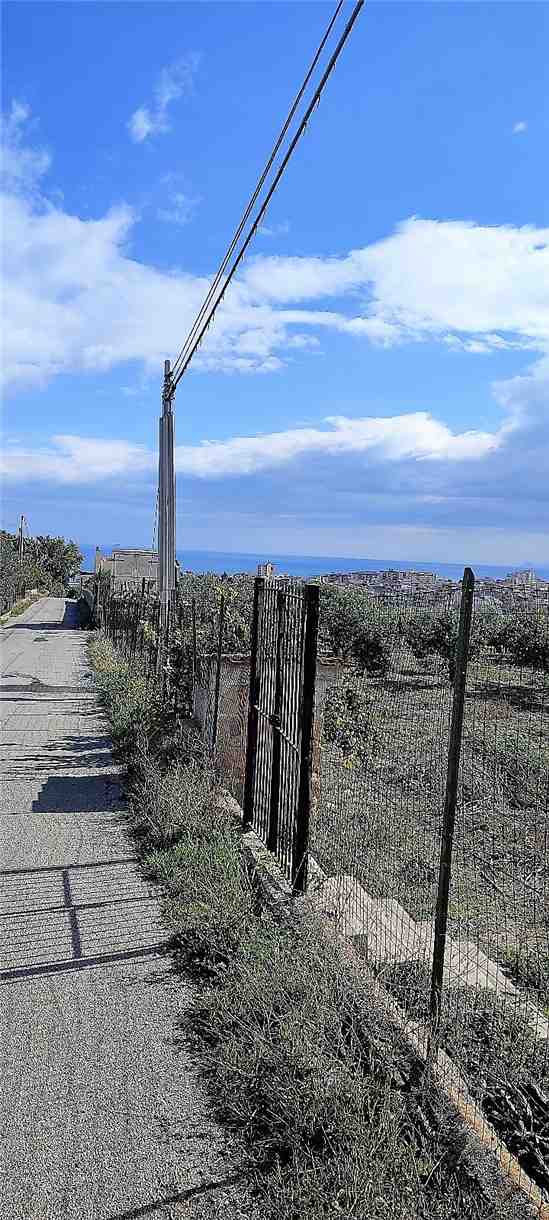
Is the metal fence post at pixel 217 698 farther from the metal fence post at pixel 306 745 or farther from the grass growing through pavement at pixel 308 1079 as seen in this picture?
the metal fence post at pixel 306 745

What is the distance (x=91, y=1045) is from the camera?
3992 mm

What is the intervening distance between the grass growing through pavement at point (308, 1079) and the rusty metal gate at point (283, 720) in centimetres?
45

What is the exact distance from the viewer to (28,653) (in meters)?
23.5

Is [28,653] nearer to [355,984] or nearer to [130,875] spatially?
[130,875]

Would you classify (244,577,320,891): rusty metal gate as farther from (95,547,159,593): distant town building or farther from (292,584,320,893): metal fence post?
(95,547,159,593): distant town building

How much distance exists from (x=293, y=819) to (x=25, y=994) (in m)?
1.81

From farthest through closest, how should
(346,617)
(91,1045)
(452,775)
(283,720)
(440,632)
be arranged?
(346,617)
(283,720)
(440,632)
(91,1045)
(452,775)

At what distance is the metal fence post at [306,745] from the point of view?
199 inches

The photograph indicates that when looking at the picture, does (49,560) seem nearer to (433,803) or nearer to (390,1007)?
(433,803)

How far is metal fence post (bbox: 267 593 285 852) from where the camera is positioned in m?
5.80

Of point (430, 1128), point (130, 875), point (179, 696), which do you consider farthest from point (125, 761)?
point (430, 1128)

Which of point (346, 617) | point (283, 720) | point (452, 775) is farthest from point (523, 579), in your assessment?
point (346, 617)

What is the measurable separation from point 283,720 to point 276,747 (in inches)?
7.7

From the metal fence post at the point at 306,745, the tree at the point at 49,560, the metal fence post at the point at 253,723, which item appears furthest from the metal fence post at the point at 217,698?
the tree at the point at 49,560
